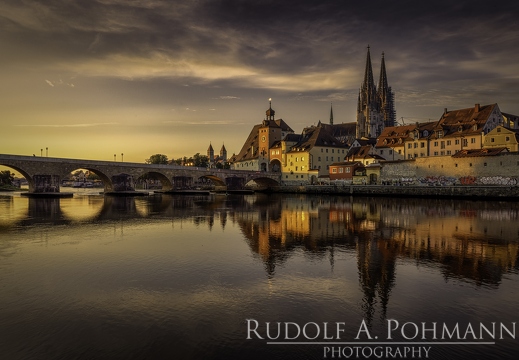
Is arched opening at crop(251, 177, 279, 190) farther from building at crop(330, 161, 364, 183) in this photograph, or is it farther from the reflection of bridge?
building at crop(330, 161, 364, 183)

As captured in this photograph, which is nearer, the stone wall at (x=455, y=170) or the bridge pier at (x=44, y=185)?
the stone wall at (x=455, y=170)

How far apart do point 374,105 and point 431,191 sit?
253 ft

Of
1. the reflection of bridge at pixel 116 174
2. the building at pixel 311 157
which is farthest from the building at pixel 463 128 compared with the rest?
the reflection of bridge at pixel 116 174

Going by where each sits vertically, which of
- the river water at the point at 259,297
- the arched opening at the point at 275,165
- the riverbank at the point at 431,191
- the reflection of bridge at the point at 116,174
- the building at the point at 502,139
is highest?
the building at the point at 502,139

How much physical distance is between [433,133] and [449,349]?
7520 cm

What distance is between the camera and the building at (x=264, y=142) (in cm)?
10275

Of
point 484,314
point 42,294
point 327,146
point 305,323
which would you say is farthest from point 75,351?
point 327,146

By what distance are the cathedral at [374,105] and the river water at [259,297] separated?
359ft

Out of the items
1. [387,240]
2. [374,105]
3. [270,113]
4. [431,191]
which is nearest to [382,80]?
[374,105]

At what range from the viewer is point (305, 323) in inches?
360

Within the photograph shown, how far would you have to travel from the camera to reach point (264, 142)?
104062mm

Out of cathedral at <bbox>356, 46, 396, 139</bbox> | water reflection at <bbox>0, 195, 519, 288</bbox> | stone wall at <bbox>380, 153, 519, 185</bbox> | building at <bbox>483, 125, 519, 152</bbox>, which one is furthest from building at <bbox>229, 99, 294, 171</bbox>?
water reflection at <bbox>0, 195, 519, 288</bbox>

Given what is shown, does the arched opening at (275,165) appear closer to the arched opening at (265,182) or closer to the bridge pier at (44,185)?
the arched opening at (265,182)

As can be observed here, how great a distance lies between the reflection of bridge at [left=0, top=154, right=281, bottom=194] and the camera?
57.5 meters
